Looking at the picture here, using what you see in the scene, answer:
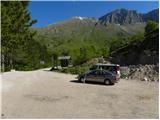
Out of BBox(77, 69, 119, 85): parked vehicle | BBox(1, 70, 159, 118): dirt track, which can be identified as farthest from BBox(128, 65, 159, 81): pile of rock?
BBox(1, 70, 159, 118): dirt track

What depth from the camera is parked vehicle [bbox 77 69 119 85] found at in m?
27.8

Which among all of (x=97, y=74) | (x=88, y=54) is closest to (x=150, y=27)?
(x=88, y=54)

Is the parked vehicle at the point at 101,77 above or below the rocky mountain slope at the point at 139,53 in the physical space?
below

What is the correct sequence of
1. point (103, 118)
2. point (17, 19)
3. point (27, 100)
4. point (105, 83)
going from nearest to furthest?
point (103, 118)
point (27, 100)
point (105, 83)
point (17, 19)

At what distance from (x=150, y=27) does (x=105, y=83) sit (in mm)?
65582

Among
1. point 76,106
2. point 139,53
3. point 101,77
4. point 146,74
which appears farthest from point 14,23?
point 139,53

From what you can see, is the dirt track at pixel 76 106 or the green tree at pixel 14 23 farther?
the green tree at pixel 14 23

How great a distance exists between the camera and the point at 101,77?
28.2 m

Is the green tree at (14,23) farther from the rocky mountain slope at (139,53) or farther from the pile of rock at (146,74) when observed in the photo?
the rocky mountain slope at (139,53)

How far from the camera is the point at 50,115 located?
43.3ft

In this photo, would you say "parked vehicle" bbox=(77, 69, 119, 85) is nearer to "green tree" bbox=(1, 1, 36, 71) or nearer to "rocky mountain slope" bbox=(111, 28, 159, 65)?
"green tree" bbox=(1, 1, 36, 71)

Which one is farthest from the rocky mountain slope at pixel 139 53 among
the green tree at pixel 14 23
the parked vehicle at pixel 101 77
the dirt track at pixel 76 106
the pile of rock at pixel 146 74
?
the dirt track at pixel 76 106

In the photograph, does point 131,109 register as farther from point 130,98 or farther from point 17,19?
point 17,19

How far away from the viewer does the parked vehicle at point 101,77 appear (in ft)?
91.3
